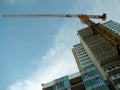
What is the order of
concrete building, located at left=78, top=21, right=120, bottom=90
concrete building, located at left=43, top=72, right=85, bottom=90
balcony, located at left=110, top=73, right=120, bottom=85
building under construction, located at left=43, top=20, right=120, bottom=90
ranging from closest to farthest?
balcony, located at left=110, top=73, right=120, bottom=85 < building under construction, located at left=43, top=20, right=120, bottom=90 < concrete building, located at left=78, top=21, right=120, bottom=90 < concrete building, located at left=43, top=72, right=85, bottom=90

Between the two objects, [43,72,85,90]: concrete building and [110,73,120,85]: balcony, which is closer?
[110,73,120,85]: balcony

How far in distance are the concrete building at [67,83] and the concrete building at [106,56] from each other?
6914 millimetres

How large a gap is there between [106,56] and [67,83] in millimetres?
14821

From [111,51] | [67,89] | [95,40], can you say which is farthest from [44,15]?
[67,89]

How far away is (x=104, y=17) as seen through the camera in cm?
7062

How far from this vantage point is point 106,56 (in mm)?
60625

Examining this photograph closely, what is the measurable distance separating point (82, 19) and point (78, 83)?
25038mm

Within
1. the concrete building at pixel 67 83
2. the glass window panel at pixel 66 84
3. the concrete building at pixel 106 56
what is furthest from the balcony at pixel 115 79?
the glass window panel at pixel 66 84

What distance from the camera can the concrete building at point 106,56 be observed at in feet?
159

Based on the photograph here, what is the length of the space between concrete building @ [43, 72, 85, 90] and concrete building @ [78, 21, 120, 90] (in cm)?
691

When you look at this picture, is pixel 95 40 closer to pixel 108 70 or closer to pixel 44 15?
pixel 44 15

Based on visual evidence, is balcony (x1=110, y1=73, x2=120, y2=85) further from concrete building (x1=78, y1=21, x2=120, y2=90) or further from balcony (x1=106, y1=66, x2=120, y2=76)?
balcony (x1=106, y1=66, x2=120, y2=76)

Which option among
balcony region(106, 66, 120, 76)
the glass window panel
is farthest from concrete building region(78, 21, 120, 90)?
the glass window panel

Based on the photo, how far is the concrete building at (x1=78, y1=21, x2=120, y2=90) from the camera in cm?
4847
